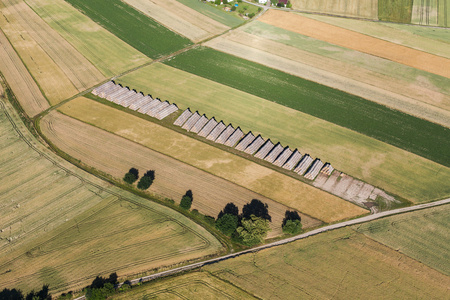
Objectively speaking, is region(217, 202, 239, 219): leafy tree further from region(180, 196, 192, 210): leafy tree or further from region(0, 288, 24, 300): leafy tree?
region(0, 288, 24, 300): leafy tree

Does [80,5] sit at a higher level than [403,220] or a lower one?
higher

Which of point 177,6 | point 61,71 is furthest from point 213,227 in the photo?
point 177,6

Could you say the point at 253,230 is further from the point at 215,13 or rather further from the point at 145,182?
the point at 215,13

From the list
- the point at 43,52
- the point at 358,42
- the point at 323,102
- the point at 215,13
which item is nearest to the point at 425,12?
the point at 358,42

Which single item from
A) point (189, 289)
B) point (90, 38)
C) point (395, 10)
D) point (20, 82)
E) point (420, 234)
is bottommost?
point (189, 289)

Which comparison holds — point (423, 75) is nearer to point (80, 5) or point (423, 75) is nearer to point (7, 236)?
point (7, 236)

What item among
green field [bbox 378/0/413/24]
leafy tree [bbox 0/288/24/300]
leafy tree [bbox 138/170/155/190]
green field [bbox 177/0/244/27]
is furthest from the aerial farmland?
green field [bbox 378/0/413/24]
